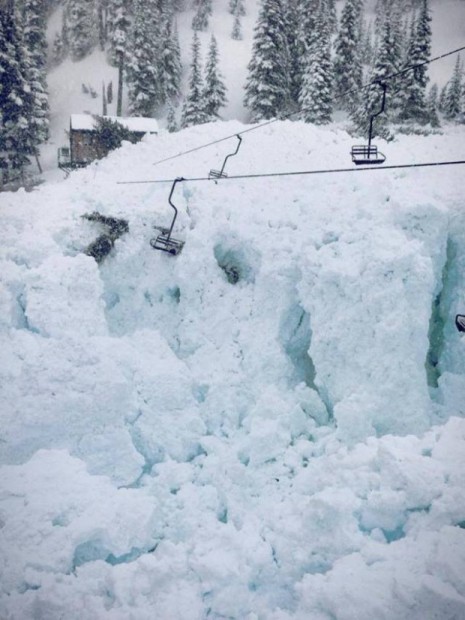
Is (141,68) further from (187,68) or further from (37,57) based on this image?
(187,68)

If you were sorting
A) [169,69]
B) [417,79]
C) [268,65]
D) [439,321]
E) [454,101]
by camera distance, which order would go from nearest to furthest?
[439,321]
[417,79]
[268,65]
[454,101]
[169,69]

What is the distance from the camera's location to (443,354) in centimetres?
938

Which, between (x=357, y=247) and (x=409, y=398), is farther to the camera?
(x=357, y=247)

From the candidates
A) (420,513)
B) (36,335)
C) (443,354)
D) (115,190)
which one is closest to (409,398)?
(443,354)

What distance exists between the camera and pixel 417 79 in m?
28.3

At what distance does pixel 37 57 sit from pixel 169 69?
12757mm

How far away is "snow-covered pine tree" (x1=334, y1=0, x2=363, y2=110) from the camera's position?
118ft

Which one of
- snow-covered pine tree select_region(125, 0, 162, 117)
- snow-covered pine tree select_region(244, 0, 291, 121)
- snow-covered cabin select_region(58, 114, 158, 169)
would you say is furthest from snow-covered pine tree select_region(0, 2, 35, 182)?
snow-covered pine tree select_region(244, 0, 291, 121)

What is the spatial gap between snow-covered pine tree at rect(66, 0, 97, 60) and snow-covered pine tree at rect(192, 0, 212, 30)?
15.4 metres

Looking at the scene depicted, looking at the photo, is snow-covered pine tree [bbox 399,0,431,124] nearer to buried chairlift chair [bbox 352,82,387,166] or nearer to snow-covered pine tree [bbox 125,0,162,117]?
snow-covered pine tree [bbox 125,0,162,117]

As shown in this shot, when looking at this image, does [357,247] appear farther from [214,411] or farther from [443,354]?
[214,411]

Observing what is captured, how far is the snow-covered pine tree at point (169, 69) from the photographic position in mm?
42531

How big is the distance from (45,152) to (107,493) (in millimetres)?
37676

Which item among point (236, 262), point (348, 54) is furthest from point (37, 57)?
point (236, 262)
